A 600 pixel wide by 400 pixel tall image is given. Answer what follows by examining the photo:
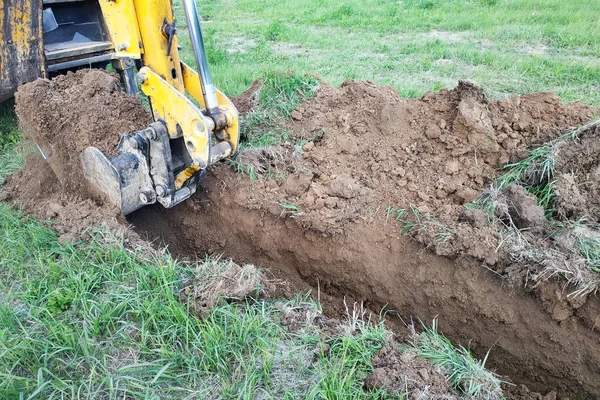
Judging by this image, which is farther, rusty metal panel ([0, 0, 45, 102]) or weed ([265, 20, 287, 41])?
weed ([265, 20, 287, 41])

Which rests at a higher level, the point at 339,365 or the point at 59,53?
the point at 59,53

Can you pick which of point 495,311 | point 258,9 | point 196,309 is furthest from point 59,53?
point 258,9

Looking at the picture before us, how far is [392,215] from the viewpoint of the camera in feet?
11.3

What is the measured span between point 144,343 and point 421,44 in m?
7.09

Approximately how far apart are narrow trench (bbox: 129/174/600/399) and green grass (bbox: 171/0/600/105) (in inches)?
101

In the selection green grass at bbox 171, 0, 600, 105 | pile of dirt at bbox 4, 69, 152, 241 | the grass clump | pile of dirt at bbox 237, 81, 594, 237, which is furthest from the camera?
green grass at bbox 171, 0, 600, 105

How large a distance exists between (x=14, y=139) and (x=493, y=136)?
197 inches

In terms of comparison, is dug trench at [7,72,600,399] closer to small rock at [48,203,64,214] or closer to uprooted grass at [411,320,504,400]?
small rock at [48,203,64,214]

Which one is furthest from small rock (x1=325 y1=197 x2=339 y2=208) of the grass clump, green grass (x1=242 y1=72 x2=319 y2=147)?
the grass clump

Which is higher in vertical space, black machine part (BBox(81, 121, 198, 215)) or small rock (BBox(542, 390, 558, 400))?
black machine part (BBox(81, 121, 198, 215))

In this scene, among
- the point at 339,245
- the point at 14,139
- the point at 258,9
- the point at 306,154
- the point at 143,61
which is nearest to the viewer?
the point at 143,61

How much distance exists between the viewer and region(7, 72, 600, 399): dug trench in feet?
9.74

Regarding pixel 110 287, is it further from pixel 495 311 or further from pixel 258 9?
pixel 258 9

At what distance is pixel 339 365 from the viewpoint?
227 centimetres
